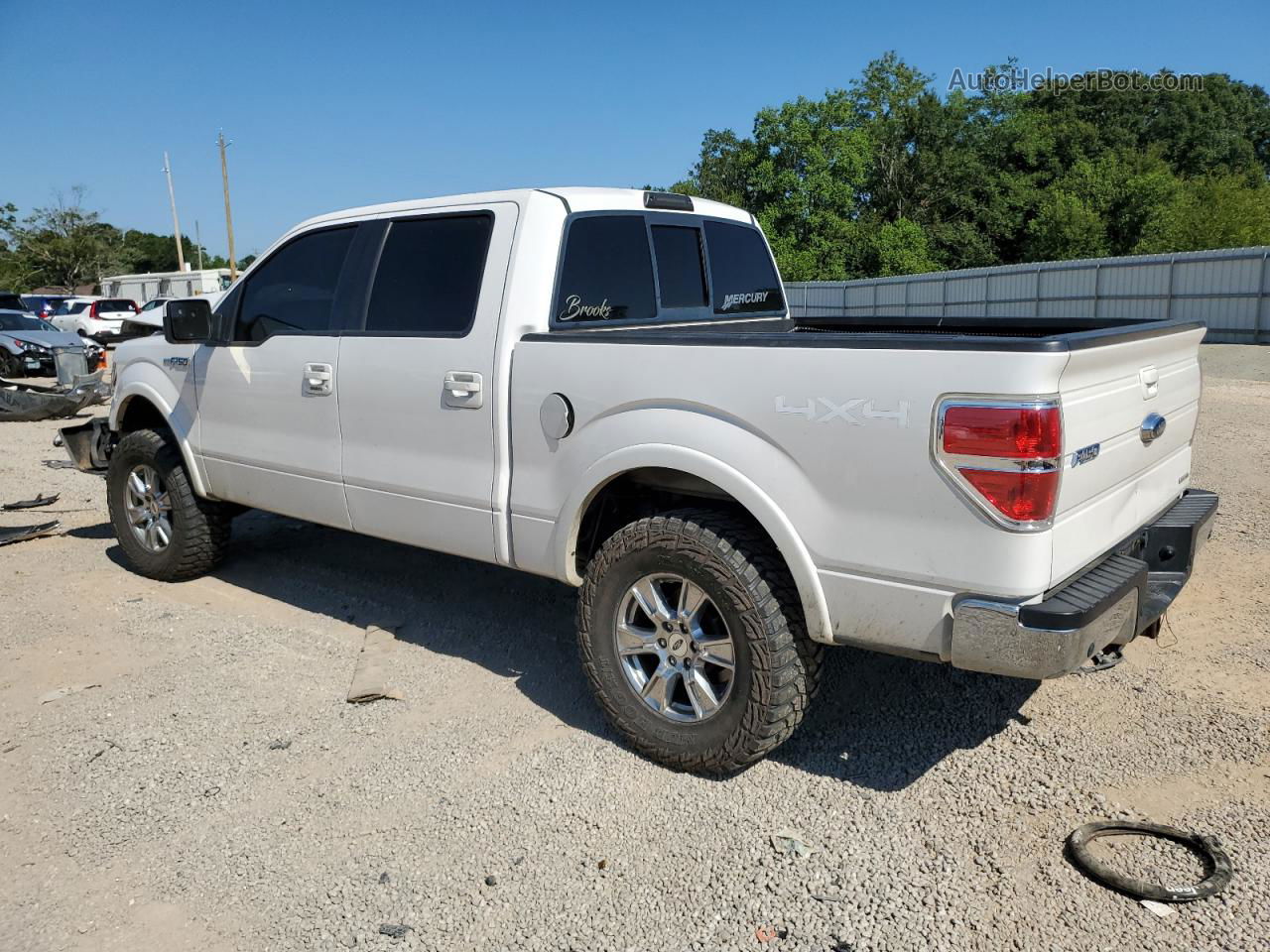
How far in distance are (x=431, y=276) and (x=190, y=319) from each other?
1.70m

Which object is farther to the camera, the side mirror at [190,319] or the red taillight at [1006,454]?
the side mirror at [190,319]

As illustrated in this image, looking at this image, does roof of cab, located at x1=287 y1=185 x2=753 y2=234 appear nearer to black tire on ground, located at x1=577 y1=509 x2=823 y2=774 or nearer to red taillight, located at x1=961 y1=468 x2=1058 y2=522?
black tire on ground, located at x1=577 y1=509 x2=823 y2=774

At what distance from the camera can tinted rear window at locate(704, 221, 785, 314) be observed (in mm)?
5004

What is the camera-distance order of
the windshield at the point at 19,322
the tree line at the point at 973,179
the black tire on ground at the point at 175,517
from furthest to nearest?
the tree line at the point at 973,179 → the windshield at the point at 19,322 → the black tire on ground at the point at 175,517

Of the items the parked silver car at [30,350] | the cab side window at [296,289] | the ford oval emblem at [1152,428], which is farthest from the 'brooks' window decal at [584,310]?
the parked silver car at [30,350]

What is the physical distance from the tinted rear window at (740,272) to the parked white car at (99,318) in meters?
24.1

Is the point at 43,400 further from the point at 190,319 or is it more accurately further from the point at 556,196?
the point at 556,196

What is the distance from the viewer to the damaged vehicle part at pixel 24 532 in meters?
7.04

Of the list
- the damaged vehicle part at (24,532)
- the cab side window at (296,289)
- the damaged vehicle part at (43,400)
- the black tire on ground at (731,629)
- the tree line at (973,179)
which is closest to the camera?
the black tire on ground at (731,629)

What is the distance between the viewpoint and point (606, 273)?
4.35m

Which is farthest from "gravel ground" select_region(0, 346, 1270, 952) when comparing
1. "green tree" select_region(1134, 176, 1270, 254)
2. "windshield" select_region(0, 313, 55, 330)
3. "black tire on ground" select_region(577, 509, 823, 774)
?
"green tree" select_region(1134, 176, 1270, 254)

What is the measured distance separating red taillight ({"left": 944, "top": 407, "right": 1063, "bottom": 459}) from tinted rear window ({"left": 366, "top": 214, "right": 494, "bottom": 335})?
6.81 feet

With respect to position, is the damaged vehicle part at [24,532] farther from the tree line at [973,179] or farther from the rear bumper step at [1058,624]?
the tree line at [973,179]

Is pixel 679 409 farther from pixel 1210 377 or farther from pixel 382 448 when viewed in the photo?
pixel 1210 377
